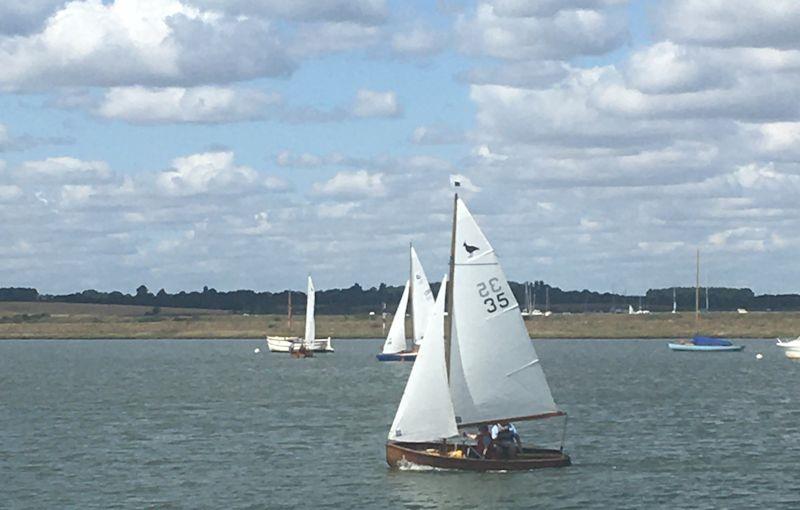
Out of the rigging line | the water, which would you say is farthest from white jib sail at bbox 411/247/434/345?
the rigging line

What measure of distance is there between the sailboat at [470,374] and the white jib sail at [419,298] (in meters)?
87.1

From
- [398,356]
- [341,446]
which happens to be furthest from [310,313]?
[341,446]

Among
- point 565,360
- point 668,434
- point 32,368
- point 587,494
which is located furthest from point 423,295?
point 587,494

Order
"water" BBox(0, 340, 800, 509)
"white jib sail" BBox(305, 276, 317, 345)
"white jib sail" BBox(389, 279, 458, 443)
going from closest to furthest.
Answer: "water" BBox(0, 340, 800, 509) < "white jib sail" BBox(389, 279, 458, 443) < "white jib sail" BBox(305, 276, 317, 345)

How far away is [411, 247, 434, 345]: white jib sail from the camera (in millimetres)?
148375

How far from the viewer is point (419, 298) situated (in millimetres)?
148625

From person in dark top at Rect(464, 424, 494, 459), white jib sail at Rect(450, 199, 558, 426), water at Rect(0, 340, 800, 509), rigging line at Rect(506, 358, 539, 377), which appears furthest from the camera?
rigging line at Rect(506, 358, 539, 377)

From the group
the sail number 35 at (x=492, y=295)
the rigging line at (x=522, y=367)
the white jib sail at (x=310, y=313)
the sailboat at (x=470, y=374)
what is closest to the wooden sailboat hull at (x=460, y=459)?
the sailboat at (x=470, y=374)

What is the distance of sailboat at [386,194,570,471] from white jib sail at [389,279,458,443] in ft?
0.12

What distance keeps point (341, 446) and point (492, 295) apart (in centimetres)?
1690

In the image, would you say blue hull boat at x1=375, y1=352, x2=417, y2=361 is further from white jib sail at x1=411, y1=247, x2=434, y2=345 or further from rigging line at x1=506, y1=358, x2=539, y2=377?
rigging line at x1=506, y1=358, x2=539, y2=377

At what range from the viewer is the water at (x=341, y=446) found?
5703 cm

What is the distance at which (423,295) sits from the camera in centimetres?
14888

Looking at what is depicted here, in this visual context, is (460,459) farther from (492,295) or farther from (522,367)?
(492,295)
